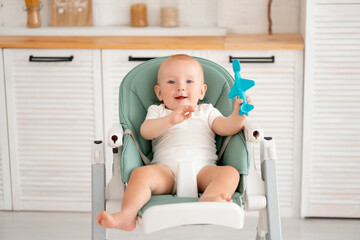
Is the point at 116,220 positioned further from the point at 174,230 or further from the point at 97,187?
the point at 174,230

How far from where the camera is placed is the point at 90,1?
136 inches

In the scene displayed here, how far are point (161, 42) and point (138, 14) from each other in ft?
1.43

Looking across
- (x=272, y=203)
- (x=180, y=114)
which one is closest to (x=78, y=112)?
(x=180, y=114)

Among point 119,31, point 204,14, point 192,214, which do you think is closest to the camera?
point 192,214

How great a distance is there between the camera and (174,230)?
2996 mm

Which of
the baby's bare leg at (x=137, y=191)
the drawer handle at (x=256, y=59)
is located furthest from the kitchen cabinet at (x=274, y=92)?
the baby's bare leg at (x=137, y=191)

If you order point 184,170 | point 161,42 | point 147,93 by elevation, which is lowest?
point 184,170

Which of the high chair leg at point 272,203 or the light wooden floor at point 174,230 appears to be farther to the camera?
the light wooden floor at point 174,230

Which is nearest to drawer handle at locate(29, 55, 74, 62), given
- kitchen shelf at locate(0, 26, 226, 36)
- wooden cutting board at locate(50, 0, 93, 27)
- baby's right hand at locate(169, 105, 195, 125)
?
kitchen shelf at locate(0, 26, 226, 36)

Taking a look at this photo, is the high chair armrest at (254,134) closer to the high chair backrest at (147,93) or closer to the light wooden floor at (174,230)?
the high chair backrest at (147,93)

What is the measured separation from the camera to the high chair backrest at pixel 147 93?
2.29 meters

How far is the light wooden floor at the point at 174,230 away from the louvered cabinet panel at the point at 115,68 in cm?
56

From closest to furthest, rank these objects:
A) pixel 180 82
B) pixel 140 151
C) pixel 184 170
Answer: pixel 184 170
pixel 180 82
pixel 140 151

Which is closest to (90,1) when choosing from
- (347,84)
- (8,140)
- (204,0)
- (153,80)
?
(204,0)
